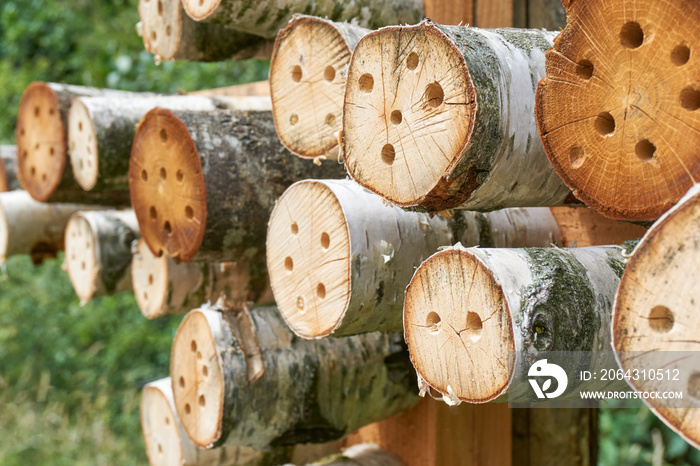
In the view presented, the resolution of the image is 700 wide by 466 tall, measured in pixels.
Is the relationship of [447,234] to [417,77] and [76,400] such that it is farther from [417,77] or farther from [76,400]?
[76,400]

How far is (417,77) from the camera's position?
1347mm

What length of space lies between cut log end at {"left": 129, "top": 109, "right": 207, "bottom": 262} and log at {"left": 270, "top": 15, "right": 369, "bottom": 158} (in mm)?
271

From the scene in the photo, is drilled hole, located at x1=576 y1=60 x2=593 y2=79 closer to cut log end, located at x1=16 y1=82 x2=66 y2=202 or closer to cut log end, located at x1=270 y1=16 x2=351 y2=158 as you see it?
cut log end, located at x1=270 y1=16 x2=351 y2=158

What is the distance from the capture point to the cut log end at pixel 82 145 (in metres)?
2.47

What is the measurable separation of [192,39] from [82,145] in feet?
1.77

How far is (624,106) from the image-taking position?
1.14 meters

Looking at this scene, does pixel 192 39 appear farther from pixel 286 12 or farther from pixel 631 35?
pixel 631 35

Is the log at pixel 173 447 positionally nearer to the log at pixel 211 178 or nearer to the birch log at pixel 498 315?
the log at pixel 211 178

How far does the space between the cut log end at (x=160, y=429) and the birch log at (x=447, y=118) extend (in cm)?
132

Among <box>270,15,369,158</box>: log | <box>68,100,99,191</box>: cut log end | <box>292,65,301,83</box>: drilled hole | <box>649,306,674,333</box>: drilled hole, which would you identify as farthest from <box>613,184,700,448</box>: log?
<box>68,100,99,191</box>: cut log end

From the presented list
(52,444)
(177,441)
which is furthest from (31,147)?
(52,444)

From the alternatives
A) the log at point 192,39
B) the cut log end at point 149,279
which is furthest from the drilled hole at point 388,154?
the cut log end at point 149,279

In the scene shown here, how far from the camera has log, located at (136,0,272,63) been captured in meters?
2.40

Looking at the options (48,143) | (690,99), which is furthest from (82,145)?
(690,99)
